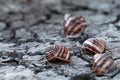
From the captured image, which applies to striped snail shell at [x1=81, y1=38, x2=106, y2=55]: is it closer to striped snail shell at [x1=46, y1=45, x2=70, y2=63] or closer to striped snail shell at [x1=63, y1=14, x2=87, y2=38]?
striped snail shell at [x1=46, y1=45, x2=70, y2=63]

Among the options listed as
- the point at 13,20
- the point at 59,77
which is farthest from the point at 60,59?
the point at 13,20

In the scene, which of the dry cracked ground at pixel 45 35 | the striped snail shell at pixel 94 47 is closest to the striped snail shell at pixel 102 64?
the dry cracked ground at pixel 45 35

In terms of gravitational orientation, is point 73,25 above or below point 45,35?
above

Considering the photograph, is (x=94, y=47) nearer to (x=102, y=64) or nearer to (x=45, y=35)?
(x=102, y=64)

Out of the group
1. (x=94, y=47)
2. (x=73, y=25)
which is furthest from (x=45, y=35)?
(x=94, y=47)

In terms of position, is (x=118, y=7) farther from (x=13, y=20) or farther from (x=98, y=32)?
(x=13, y=20)

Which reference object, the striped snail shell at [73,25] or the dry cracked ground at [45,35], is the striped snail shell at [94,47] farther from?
the striped snail shell at [73,25]

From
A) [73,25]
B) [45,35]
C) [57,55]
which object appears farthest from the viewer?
[45,35]
